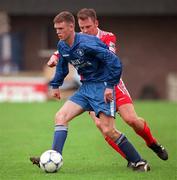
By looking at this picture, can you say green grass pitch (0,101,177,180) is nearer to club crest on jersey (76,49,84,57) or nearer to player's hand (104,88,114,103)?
player's hand (104,88,114,103)

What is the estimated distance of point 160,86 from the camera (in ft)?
99.6

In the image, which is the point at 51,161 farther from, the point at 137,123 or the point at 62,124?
the point at 137,123

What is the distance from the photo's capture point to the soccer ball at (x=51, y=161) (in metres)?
9.12

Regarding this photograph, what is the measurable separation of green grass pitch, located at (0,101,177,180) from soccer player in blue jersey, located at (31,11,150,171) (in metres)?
0.38

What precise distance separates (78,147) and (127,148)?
313 cm

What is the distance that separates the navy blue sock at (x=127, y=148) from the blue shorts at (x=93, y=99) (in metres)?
0.32

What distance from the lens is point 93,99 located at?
9461mm

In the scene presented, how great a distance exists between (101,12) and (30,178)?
2049cm

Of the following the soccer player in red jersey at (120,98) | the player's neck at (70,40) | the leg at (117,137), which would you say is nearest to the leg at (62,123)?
the leg at (117,137)

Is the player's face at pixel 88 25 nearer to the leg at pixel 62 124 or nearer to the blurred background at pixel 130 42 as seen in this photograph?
the leg at pixel 62 124

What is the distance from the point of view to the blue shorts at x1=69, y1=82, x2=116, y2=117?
30.8 ft

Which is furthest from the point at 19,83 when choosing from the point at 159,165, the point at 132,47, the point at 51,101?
the point at 159,165

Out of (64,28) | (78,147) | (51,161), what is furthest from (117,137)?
(78,147)

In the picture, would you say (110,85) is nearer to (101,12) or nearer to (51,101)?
(51,101)
